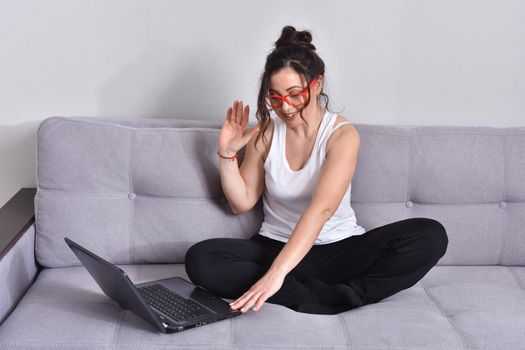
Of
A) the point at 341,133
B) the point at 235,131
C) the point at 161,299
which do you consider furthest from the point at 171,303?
the point at 341,133

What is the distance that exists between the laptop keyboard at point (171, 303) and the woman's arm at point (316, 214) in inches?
4.5

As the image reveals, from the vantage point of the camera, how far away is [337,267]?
215 cm

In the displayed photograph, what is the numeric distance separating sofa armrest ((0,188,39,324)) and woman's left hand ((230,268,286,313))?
630 mm

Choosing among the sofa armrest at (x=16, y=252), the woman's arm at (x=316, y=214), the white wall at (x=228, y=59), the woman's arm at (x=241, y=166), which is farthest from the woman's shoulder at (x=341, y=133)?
the sofa armrest at (x=16, y=252)

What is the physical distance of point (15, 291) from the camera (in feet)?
6.53

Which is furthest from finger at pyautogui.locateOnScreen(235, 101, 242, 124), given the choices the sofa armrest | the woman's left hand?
the sofa armrest

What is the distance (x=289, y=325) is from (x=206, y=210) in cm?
60

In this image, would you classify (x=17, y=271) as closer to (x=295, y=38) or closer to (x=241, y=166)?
(x=241, y=166)

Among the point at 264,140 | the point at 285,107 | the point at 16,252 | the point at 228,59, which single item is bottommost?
the point at 16,252

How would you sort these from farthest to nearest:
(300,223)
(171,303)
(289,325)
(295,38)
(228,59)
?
1. (228,59)
2. (295,38)
3. (300,223)
4. (171,303)
5. (289,325)

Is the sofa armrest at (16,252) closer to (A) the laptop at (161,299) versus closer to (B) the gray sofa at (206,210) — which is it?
(B) the gray sofa at (206,210)

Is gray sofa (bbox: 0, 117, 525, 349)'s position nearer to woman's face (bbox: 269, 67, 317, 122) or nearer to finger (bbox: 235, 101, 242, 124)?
finger (bbox: 235, 101, 242, 124)

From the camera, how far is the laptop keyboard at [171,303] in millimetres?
1852

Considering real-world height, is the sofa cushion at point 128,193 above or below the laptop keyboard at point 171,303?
above
